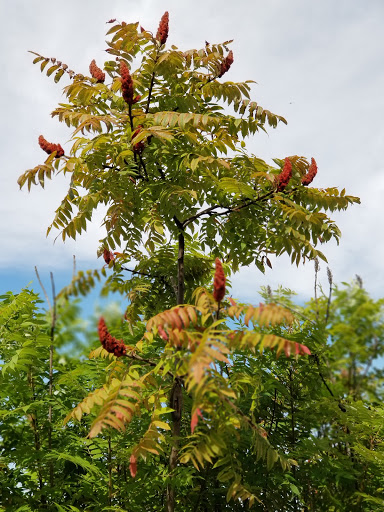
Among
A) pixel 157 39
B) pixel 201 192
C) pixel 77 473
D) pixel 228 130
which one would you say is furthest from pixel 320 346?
pixel 157 39

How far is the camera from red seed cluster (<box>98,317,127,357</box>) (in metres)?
3.28

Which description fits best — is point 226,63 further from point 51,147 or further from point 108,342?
point 108,342

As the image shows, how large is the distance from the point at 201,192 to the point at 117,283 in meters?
1.28

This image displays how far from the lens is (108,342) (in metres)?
3.32

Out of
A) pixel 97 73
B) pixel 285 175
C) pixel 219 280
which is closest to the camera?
pixel 219 280

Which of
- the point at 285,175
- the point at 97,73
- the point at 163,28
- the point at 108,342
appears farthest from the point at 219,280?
the point at 97,73

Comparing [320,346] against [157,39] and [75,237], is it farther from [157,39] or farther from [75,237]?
[157,39]

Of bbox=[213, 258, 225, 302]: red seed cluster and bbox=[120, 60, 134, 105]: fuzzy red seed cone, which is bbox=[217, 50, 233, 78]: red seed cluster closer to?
bbox=[120, 60, 134, 105]: fuzzy red seed cone

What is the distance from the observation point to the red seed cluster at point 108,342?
3.28m

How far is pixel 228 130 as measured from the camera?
16.4ft

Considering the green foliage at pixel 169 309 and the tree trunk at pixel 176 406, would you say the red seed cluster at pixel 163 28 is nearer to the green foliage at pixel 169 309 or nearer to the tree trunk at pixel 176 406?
the green foliage at pixel 169 309

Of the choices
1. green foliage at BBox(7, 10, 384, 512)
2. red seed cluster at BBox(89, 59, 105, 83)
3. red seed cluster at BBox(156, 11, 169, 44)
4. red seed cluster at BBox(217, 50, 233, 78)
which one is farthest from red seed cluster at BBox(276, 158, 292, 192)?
red seed cluster at BBox(89, 59, 105, 83)

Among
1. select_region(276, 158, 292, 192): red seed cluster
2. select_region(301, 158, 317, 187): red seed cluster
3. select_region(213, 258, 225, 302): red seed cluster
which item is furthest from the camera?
select_region(301, 158, 317, 187): red seed cluster

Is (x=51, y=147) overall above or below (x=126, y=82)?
above
